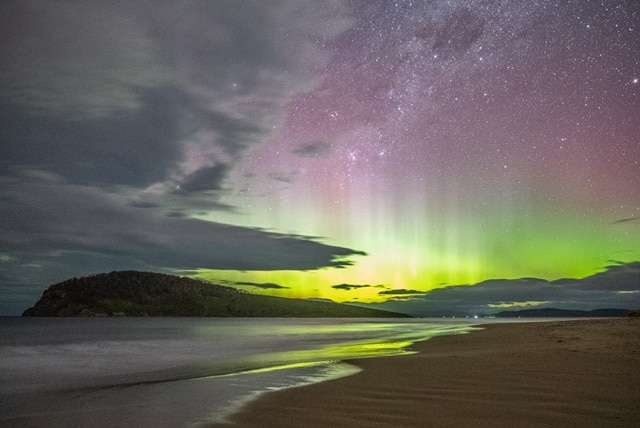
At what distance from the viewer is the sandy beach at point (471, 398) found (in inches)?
265

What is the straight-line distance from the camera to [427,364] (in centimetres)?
1382

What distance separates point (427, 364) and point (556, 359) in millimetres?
3637

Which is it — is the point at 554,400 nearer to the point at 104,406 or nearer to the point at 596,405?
the point at 596,405

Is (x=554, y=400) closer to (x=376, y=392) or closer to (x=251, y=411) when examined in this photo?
(x=376, y=392)

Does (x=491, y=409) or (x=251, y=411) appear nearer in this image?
(x=491, y=409)

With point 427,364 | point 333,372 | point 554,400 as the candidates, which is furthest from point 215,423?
point 427,364

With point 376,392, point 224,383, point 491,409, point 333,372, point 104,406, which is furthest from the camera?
point 333,372

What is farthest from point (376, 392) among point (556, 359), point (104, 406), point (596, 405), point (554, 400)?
point (556, 359)

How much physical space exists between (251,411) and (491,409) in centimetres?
397

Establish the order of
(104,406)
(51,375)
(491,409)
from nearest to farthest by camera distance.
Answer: (491,409) → (104,406) → (51,375)

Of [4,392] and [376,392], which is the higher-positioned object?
[376,392]

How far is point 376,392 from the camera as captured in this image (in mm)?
9273

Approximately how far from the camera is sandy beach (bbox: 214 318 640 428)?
6.74 meters

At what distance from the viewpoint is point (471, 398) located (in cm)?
823
